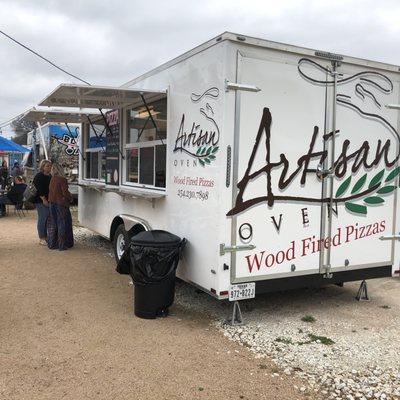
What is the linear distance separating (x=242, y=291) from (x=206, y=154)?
1379mm

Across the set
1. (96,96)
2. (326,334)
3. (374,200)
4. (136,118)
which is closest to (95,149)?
(136,118)

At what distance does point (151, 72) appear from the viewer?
231 inches

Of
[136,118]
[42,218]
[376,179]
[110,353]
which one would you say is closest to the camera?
[110,353]

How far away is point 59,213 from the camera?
8.36m

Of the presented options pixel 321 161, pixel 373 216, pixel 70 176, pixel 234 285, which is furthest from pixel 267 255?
pixel 70 176

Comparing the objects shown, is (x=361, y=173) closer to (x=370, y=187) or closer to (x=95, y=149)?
(x=370, y=187)

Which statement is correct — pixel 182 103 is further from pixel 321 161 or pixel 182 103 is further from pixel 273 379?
pixel 273 379

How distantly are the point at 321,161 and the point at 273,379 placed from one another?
2.31 metres

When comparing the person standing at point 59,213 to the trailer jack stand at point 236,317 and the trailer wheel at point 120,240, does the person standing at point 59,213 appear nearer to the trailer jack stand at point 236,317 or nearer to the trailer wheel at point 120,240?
the trailer wheel at point 120,240

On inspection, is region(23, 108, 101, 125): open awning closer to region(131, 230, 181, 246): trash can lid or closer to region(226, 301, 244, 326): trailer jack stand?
region(131, 230, 181, 246): trash can lid

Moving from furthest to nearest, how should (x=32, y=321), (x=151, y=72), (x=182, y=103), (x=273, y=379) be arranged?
1. (x=151, y=72)
2. (x=182, y=103)
3. (x=32, y=321)
4. (x=273, y=379)

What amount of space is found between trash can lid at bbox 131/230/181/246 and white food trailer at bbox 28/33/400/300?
20 centimetres

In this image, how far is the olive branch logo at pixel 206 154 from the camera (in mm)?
4473

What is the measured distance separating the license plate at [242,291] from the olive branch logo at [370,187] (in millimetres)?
1393
